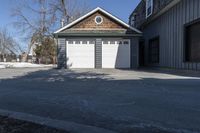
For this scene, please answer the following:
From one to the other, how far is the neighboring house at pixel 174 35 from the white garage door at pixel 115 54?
8.15 feet

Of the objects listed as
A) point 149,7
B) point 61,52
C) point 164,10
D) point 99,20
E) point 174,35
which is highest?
point 149,7

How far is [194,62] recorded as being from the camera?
15492 mm

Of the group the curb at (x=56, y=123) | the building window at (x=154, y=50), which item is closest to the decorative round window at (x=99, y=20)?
the building window at (x=154, y=50)

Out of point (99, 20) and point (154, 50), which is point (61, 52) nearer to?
point (99, 20)

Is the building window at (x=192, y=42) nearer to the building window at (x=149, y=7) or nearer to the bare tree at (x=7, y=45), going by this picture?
the building window at (x=149, y=7)

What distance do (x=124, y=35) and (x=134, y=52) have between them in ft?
5.13

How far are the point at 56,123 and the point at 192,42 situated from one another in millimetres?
12837

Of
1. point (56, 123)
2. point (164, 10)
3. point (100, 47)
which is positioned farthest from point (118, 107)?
point (100, 47)

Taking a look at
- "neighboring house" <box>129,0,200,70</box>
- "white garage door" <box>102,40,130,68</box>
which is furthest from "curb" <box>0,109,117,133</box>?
"white garage door" <box>102,40,130,68</box>

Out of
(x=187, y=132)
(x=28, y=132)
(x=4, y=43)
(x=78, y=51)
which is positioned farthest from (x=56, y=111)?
(x=4, y=43)

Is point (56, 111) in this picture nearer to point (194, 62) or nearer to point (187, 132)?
point (187, 132)

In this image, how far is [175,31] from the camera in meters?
18.3

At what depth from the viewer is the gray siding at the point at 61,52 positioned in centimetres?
2238

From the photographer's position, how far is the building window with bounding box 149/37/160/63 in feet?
75.0
